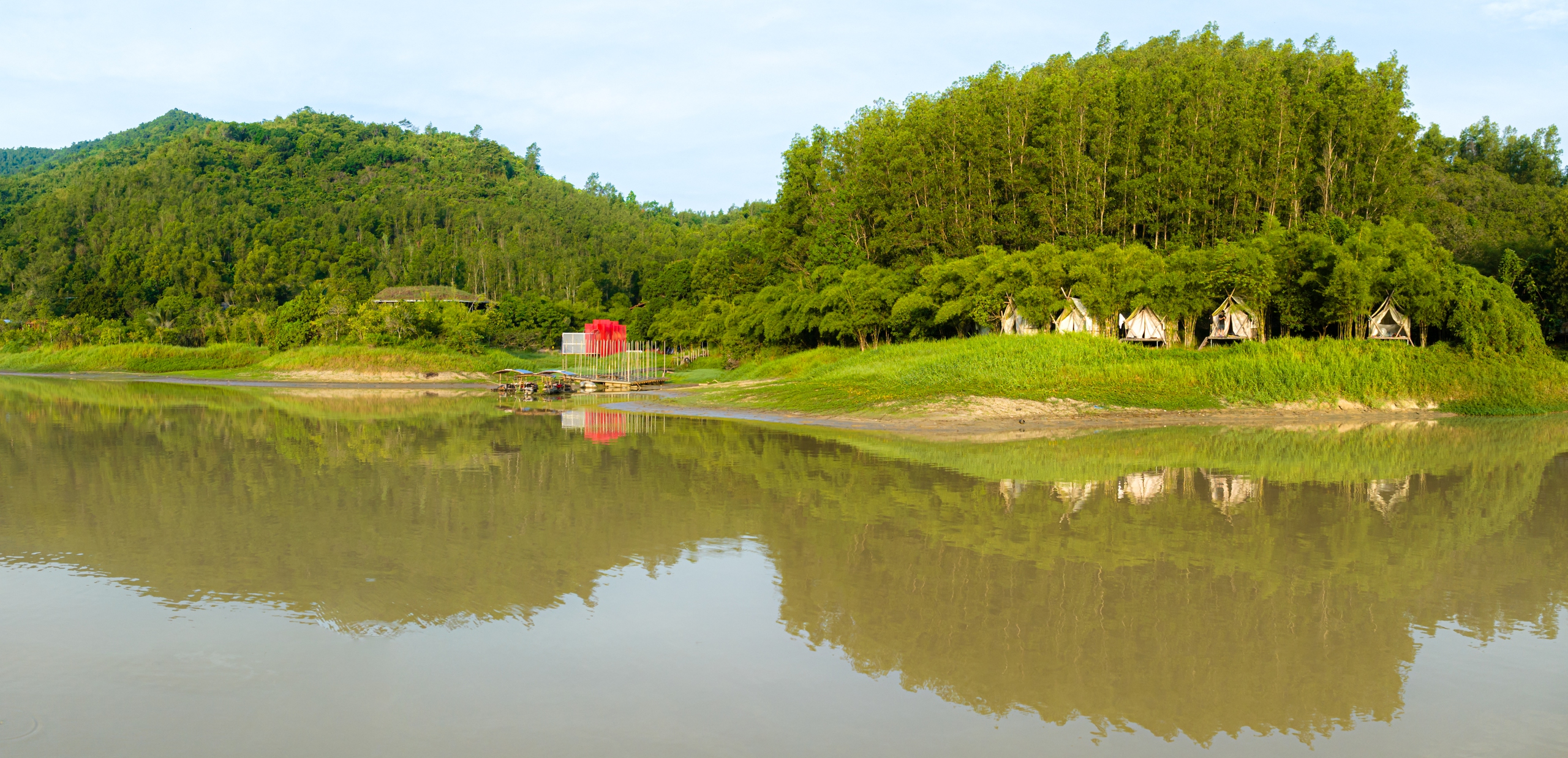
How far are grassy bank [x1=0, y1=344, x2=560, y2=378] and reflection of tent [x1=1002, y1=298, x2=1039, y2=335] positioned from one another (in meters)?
29.7

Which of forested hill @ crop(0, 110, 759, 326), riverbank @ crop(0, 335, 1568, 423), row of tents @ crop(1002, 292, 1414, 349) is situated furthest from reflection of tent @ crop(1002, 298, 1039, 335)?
forested hill @ crop(0, 110, 759, 326)

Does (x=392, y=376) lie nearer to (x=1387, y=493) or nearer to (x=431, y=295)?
(x=431, y=295)

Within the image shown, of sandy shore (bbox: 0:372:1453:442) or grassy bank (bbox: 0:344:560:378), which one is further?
grassy bank (bbox: 0:344:560:378)

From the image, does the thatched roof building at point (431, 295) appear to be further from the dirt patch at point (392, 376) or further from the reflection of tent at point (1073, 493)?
the reflection of tent at point (1073, 493)

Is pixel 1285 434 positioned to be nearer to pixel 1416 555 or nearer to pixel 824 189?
pixel 1416 555

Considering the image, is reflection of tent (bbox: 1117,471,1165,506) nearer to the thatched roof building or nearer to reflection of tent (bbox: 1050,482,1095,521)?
reflection of tent (bbox: 1050,482,1095,521)

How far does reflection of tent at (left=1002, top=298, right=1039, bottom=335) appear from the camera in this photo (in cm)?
3481

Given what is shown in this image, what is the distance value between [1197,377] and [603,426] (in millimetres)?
18364

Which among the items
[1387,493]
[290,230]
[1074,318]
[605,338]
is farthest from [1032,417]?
[290,230]

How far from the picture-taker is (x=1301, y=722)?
19.1 ft

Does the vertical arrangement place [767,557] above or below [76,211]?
below

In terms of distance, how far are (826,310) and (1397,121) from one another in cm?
2489

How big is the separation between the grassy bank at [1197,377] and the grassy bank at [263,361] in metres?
26.7

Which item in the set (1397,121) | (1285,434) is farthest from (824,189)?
(1285,434)
